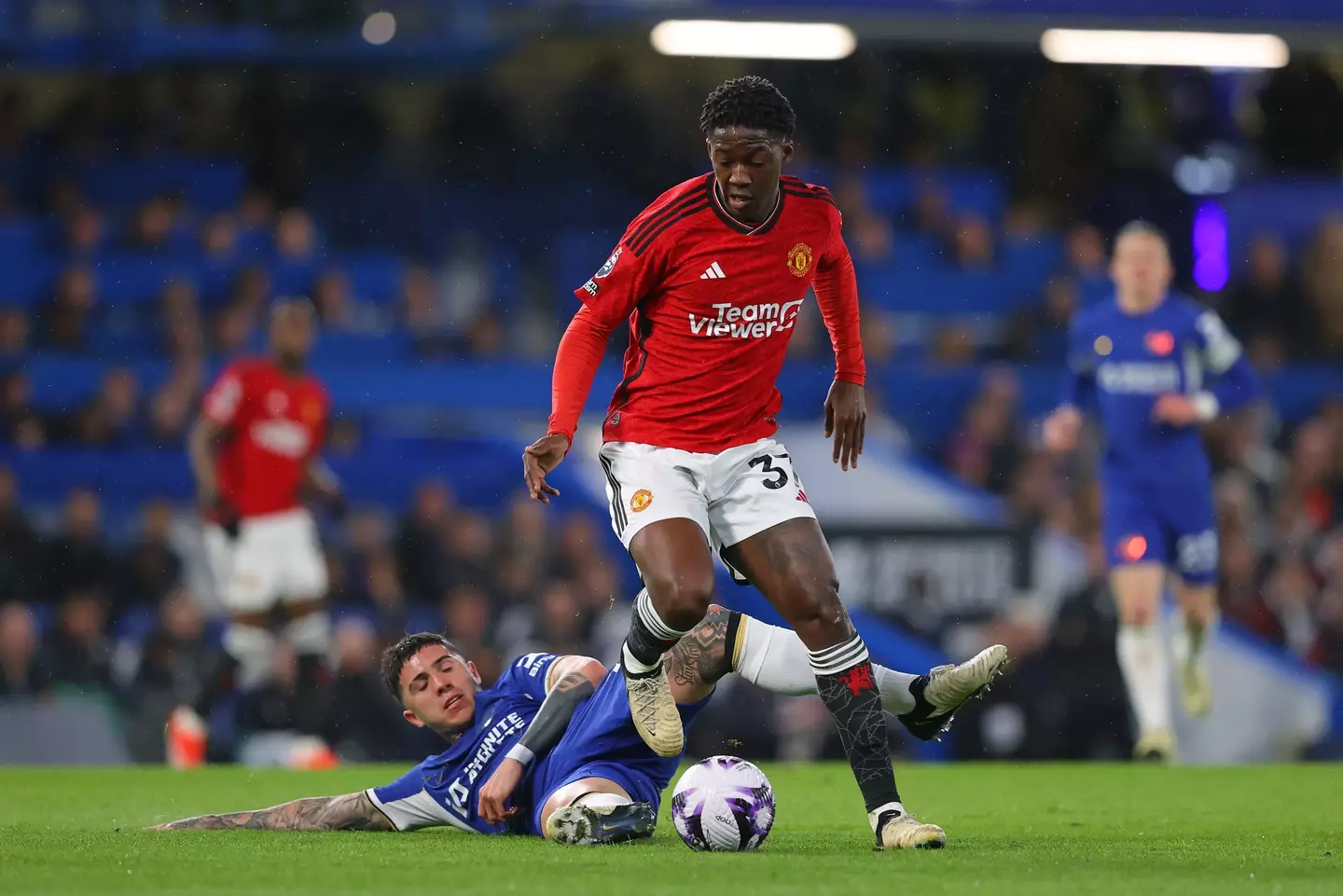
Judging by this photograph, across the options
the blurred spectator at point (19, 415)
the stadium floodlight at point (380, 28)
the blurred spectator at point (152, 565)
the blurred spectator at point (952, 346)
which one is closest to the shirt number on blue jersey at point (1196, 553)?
the blurred spectator at point (952, 346)

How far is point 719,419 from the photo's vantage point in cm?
547

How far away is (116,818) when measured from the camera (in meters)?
6.79

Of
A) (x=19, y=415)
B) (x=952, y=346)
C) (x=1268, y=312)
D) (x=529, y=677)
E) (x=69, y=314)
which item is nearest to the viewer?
(x=529, y=677)

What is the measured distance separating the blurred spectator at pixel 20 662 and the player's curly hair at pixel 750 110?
723 centimetres

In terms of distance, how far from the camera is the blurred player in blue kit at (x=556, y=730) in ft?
17.7

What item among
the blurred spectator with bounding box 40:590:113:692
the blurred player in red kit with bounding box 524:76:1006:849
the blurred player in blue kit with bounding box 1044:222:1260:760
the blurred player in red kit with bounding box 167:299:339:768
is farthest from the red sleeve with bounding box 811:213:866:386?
the blurred spectator with bounding box 40:590:113:692

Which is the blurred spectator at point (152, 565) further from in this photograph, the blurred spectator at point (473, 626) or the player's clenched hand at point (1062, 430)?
the player's clenched hand at point (1062, 430)

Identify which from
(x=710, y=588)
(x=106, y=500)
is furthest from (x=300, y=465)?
(x=710, y=588)

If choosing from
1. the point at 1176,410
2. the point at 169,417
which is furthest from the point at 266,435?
the point at 1176,410

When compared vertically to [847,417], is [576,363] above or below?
above

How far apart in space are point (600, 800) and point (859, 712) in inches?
32.1

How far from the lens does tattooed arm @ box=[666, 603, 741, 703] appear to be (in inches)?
221

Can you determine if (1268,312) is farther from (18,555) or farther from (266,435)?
(18,555)

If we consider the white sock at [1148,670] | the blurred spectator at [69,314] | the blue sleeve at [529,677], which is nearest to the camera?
the blue sleeve at [529,677]
